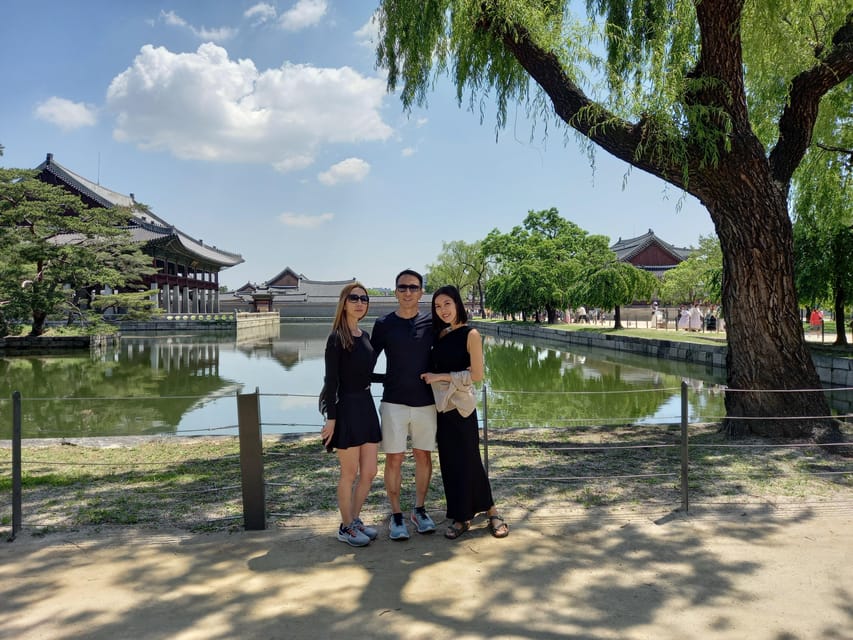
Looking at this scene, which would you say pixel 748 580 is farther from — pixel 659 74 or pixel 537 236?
pixel 537 236

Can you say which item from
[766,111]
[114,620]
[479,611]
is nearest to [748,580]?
[479,611]

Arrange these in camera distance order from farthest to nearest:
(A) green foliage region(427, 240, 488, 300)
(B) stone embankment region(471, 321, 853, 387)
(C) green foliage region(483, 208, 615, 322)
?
(A) green foliage region(427, 240, 488, 300), (C) green foliage region(483, 208, 615, 322), (B) stone embankment region(471, 321, 853, 387)

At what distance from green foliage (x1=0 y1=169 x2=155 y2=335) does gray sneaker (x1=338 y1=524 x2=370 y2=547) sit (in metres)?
17.2

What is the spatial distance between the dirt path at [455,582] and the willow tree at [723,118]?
1.93 metres

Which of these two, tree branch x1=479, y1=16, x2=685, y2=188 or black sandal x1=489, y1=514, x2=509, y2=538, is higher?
tree branch x1=479, y1=16, x2=685, y2=188

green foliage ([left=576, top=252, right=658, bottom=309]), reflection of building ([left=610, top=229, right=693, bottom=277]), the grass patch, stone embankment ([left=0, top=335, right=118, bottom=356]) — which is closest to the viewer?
the grass patch

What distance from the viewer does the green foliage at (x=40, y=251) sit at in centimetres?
1662

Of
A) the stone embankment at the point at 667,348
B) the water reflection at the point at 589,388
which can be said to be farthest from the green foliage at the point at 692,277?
the water reflection at the point at 589,388

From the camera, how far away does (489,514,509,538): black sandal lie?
2.78m

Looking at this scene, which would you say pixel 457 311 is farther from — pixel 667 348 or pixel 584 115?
pixel 667 348

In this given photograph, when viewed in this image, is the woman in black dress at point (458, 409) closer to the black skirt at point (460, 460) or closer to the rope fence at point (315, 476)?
the black skirt at point (460, 460)

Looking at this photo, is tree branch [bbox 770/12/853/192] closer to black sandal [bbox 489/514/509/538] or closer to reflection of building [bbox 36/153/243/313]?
black sandal [bbox 489/514/509/538]

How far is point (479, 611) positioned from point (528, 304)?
1086 inches

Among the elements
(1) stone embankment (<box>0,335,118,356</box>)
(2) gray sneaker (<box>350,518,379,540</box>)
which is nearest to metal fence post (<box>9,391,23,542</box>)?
(2) gray sneaker (<box>350,518,379,540</box>)
